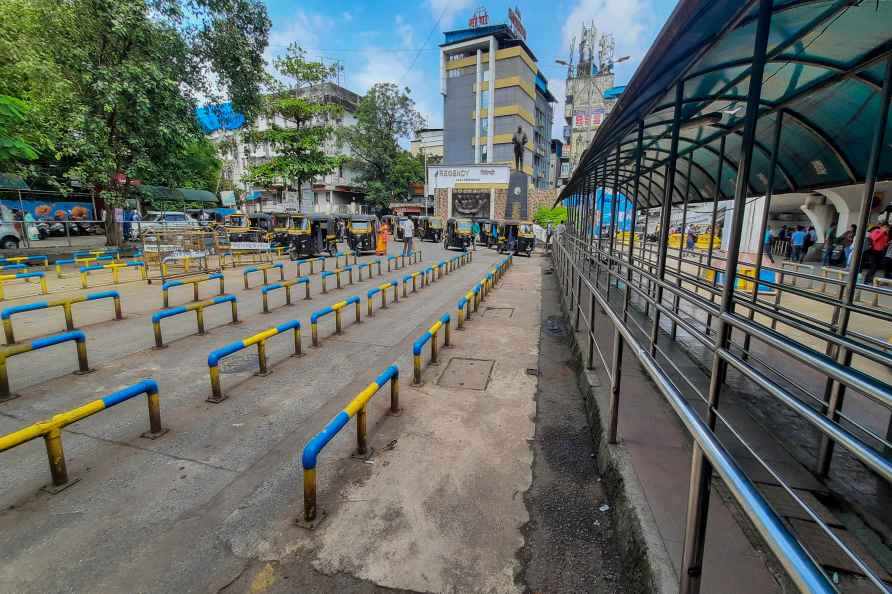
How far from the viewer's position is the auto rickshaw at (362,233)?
2211cm

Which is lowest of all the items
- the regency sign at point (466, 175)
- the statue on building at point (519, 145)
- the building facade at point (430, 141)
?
the regency sign at point (466, 175)

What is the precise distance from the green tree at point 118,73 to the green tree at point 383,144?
31358mm

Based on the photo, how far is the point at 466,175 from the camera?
45.2 m

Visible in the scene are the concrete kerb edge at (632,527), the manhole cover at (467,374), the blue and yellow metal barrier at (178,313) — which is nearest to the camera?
the concrete kerb edge at (632,527)

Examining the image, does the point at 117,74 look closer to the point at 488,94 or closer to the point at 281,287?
the point at 281,287

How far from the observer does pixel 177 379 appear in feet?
18.4

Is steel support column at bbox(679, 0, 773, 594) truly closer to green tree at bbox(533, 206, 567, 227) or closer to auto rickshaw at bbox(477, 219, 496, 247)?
green tree at bbox(533, 206, 567, 227)

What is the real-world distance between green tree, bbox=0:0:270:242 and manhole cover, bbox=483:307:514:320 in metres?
14.4

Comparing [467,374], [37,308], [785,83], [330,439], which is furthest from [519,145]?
[330,439]

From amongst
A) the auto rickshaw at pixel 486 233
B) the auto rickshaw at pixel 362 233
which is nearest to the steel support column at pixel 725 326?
the auto rickshaw at pixel 362 233

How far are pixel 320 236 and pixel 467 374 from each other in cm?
Answer: 1684

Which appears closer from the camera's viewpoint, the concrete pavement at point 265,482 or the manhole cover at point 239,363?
the concrete pavement at point 265,482

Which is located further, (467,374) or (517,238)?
(517,238)

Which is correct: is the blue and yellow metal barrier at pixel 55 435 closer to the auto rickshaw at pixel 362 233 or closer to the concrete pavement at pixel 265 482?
the concrete pavement at pixel 265 482
